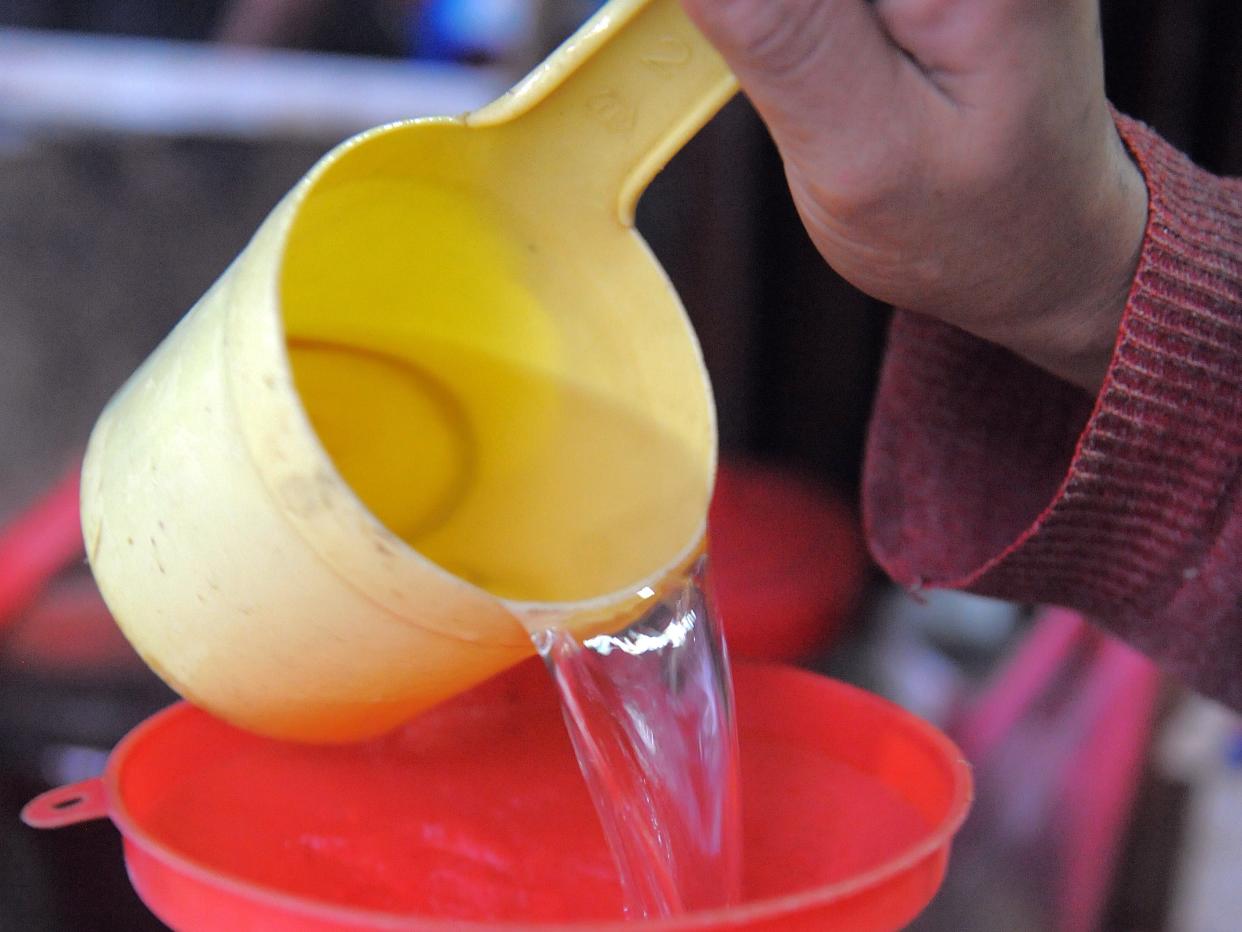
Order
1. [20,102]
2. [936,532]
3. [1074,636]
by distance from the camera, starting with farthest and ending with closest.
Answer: [20,102] → [1074,636] → [936,532]

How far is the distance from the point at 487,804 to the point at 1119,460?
0.35m

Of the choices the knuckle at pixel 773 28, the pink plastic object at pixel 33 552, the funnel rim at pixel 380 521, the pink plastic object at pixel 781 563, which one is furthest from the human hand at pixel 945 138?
the pink plastic object at pixel 33 552

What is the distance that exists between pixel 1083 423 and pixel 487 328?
1.15 ft

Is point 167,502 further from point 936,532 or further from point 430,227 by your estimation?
point 936,532

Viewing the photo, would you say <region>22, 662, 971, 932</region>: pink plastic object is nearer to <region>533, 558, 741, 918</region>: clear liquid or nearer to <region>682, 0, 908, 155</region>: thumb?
<region>533, 558, 741, 918</region>: clear liquid

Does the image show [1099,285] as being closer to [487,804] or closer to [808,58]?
[808,58]

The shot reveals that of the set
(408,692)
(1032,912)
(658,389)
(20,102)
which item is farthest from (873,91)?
(20,102)

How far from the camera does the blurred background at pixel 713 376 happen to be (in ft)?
3.26

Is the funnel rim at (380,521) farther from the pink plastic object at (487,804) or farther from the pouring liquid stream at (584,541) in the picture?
the pink plastic object at (487,804)

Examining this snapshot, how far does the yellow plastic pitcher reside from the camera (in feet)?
1.47

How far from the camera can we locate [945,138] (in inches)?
18.1

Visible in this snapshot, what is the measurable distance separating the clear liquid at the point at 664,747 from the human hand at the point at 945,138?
7.0 inches

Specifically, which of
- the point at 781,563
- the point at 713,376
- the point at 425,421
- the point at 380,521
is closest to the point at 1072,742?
the point at 781,563

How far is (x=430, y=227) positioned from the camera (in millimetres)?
590
